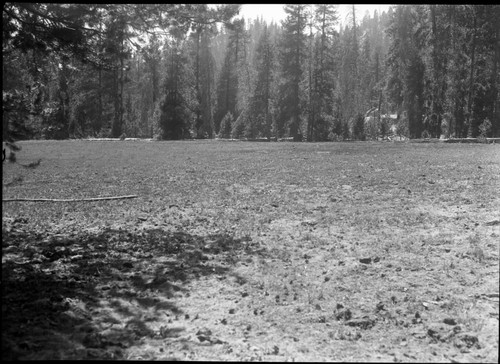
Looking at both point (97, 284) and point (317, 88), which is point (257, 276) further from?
point (317, 88)

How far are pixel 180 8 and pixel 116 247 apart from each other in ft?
11.8

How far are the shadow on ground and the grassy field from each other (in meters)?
0.02

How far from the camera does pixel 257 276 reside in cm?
581

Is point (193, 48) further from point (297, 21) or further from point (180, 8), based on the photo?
point (180, 8)

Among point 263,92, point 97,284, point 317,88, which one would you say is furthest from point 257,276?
point 263,92

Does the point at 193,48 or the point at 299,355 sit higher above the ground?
the point at 193,48

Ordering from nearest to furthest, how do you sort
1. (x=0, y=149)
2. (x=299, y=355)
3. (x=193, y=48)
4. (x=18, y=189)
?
(x=299, y=355) < (x=0, y=149) < (x=18, y=189) < (x=193, y=48)

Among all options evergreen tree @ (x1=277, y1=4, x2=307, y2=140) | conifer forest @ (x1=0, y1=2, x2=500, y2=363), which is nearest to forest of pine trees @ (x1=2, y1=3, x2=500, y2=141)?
evergreen tree @ (x1=277, y1=4, x2=307, y2=140)

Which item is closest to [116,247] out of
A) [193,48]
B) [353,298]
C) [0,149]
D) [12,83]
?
[12,83]

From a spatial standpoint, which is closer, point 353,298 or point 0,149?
point 0,149

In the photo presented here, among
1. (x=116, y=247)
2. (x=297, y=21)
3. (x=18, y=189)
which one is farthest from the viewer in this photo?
(x=297, y=21)

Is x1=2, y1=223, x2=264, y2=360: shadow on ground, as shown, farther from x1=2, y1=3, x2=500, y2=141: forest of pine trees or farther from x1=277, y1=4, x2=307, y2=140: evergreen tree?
x1=277, y1=4, x2=307, y2=140: evergreen tree

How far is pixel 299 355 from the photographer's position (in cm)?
388

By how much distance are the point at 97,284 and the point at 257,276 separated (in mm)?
1793
